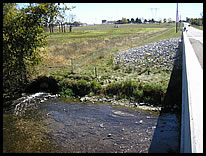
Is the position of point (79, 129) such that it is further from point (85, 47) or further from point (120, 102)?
point (85, 47)

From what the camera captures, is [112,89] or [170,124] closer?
[170,124]

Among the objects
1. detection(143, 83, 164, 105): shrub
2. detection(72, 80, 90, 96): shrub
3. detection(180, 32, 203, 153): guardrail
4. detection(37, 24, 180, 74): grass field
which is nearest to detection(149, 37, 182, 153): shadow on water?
detection(143, 83, 164, 105): shrub

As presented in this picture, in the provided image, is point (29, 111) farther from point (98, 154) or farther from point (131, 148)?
point (131, 148)

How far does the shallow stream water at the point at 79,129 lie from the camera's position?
7.55 m

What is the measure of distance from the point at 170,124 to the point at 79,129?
12.6 feet

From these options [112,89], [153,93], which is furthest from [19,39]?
[153,93]

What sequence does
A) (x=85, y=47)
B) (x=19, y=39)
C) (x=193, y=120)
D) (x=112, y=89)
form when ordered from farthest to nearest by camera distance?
1. (x=85, y=47)
2. (x=112, y=89)
3. (x=19, y=39)
4. (x=193, y=120)

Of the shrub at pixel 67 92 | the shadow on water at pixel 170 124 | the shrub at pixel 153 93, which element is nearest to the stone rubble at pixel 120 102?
the shrub at pixel 153 93

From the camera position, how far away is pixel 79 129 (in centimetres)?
883

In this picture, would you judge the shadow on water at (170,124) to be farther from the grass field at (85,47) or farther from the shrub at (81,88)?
the grass field at (85,47)

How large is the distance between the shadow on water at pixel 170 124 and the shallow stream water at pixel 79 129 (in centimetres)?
20

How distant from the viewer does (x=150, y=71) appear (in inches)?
617

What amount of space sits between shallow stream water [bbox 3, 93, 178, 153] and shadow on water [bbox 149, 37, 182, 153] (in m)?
0.20

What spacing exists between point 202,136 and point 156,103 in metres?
7.19
